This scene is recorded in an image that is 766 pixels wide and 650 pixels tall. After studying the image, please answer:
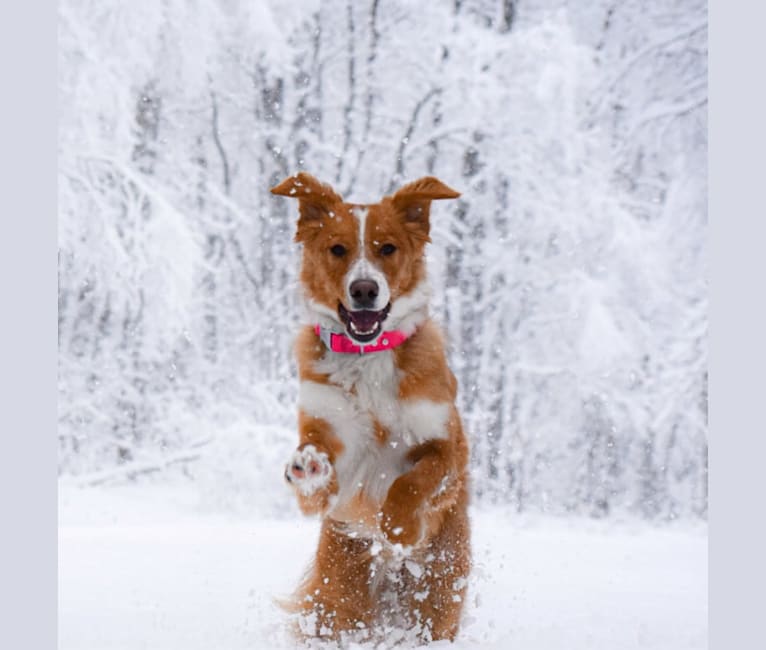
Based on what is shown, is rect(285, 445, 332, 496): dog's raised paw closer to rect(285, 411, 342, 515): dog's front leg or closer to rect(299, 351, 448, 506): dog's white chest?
rect(285, 411, 342, 515): dog's front leg

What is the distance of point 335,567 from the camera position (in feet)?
10.3

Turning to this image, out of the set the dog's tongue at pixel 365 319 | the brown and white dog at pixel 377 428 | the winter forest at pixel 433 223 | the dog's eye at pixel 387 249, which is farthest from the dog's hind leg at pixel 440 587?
the winter forest at pixel 433 223

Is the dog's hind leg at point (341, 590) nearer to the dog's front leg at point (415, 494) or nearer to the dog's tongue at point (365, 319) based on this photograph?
the dog's front leg at point (415, 494)

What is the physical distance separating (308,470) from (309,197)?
929 millimetres

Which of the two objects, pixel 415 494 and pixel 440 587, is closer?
pixel 415 494

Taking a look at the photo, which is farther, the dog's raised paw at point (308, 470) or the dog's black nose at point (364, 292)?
the dog's black nose at point (364, 292)

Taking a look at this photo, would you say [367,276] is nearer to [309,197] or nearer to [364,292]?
[364,292]

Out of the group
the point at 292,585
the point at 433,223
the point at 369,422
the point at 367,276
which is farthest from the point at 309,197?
the point at 433,223

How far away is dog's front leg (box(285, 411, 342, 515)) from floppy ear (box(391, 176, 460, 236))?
757 mm

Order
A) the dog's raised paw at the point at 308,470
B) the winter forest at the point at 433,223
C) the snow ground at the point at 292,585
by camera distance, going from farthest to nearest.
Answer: the winter forest at the point at 433,223, the snow ground at the point at 292,585, the dog's raised paw at the point at 308,470

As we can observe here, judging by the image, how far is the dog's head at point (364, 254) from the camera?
290 centimetres

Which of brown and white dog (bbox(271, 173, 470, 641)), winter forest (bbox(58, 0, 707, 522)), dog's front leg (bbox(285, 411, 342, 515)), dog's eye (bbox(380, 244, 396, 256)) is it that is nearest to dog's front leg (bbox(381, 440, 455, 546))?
brown and white dog (bbox(271, 173, 470, 641))

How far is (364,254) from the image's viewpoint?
9.72 feet

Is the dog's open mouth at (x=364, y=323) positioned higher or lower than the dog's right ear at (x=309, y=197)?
lower
